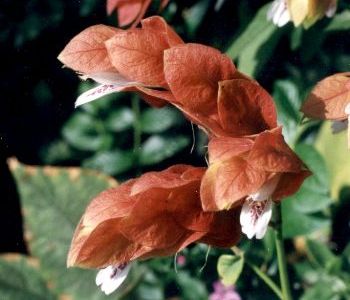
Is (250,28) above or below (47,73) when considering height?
above

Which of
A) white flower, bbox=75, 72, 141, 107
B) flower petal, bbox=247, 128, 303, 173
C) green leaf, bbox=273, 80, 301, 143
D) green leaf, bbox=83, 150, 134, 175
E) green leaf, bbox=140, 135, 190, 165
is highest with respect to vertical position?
white flower, bbox=75, 72, 141, 107

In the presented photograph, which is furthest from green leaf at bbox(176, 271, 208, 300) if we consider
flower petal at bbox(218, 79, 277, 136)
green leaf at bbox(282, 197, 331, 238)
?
flower petal at bbox(218, 79, 277, 136)

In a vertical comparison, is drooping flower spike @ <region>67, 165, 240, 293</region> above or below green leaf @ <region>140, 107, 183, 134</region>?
above

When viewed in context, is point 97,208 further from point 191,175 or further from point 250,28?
point 250,28

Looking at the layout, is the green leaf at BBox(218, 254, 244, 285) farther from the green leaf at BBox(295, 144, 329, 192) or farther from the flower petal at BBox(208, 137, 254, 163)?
the green leaf at BBox(295, 144, 329, 192)

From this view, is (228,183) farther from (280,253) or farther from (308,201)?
(308,201)

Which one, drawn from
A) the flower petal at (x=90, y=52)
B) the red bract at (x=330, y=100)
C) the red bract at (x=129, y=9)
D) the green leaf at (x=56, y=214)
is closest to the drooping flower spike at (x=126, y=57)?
the flower petal at (x=90, y=52)

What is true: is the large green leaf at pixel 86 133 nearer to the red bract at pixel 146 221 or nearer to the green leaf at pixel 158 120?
the green leaf at pixel 158 120

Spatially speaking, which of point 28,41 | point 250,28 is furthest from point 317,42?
point 28,41
